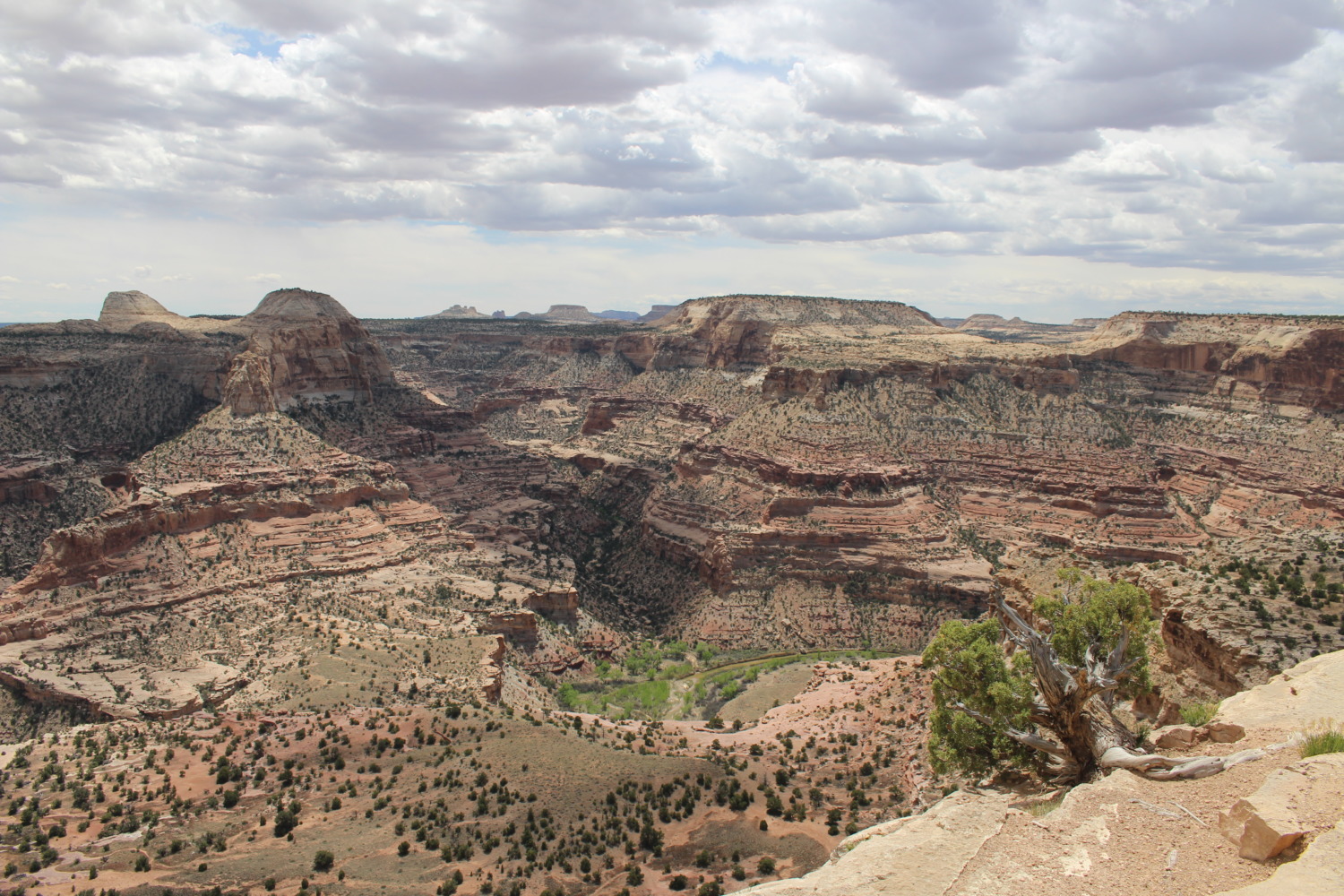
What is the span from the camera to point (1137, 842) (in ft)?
48.5

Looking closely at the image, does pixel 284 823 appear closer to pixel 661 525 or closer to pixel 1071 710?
pixel 1071 710

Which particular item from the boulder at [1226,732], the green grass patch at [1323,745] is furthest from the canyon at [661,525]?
the green grass patch at [1323,745]

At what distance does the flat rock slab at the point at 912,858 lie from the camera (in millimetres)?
14961

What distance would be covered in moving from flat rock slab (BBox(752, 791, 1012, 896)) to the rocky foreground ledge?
3 centimetres

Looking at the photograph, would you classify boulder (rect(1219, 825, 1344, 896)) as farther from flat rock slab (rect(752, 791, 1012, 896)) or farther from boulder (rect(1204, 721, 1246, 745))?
boulder (rect(1204, 721, 1246, 745))

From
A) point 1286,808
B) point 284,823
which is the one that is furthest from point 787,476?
point 1286,808

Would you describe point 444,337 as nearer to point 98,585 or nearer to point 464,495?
point 464,495

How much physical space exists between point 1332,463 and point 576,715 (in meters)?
75.6

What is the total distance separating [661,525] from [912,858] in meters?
70.4

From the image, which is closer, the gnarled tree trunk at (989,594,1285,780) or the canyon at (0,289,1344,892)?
the gnarled tree trunk at (989,594,1285,780)

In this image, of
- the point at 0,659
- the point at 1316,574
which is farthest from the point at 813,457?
the point at 0,659

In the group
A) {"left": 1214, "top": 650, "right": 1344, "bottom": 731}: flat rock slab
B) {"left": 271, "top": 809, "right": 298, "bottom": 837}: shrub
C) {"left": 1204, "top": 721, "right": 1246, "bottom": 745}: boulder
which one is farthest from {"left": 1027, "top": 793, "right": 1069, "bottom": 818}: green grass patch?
{"left": 271, "top": 809, "right": 298, "bottom": 837}: shrub

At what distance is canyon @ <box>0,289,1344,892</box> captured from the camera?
146ft

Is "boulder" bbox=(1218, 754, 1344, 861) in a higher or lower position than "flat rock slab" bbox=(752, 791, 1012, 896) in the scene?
higher
